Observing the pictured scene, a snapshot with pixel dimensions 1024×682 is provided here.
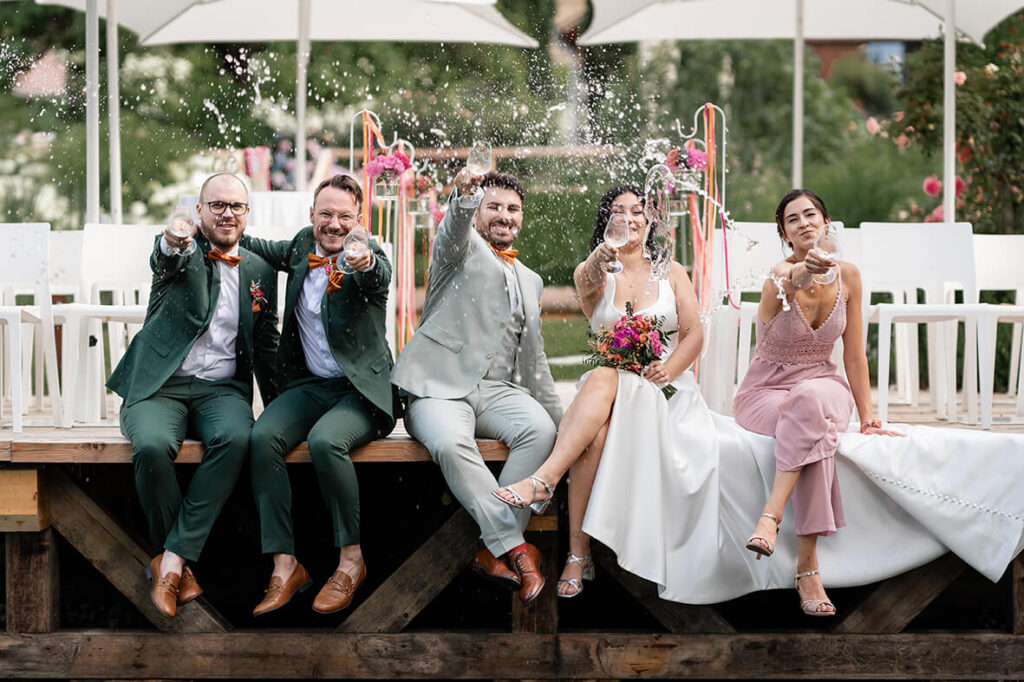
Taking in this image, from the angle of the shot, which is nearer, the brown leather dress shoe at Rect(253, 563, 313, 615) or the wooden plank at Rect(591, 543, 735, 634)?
→ the brown leather dress shoe at Rect(253, 563, 313, 615)

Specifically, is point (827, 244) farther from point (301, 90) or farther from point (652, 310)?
point (301, 90)

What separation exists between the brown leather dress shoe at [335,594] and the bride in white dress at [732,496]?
791mm

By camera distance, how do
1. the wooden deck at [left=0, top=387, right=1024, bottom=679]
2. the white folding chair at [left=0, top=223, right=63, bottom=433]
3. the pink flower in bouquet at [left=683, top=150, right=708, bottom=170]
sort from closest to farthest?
the wooden deck at [left=0, top=387, right=1024, bottom=679] < the white folding chair at [left=0, top=223, right=63, bottom=433] < the pink flower in bouquet at [left=683, top=150, right=708, bottom=170]

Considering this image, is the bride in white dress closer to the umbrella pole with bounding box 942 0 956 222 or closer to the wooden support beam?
the wooden support beam

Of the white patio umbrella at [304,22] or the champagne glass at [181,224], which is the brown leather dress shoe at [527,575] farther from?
the white patio umbrella at [304,22]

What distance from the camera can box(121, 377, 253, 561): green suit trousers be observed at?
14.7ft

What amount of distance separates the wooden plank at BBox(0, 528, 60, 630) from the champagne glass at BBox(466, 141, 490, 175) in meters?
2.25

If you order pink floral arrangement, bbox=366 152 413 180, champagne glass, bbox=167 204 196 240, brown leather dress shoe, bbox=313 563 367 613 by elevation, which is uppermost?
pink floral arrangement, bbox=366 152 413 180

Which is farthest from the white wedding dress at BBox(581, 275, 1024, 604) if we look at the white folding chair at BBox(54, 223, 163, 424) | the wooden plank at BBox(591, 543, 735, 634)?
the white folding chair at BBox(54, 223, 163, 424)

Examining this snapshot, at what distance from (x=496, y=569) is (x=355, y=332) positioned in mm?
1071

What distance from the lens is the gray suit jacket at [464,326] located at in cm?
478

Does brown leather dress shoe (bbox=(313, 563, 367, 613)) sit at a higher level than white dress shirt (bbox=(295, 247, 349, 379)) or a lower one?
lower

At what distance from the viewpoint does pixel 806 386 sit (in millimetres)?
4555

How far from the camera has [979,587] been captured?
5.54 metres
